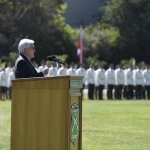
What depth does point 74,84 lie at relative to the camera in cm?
961

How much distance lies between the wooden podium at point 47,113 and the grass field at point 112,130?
3.18 m

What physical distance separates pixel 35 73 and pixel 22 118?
2.95 ft

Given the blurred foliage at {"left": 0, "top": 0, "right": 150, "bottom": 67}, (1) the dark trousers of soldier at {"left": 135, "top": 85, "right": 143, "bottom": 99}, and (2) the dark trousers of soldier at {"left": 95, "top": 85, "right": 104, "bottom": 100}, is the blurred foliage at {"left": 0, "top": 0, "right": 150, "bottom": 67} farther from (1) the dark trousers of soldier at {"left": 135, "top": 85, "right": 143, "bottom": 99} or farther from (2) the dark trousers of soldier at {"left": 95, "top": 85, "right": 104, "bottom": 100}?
(1) the dark trousers of soldier at {"left": 135, "top": 85, "right": 143, "bottom": 99}

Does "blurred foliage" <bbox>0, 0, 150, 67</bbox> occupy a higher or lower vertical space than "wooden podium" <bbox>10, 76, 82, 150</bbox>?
higher

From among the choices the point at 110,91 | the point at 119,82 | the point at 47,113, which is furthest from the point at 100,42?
the point at 47,113

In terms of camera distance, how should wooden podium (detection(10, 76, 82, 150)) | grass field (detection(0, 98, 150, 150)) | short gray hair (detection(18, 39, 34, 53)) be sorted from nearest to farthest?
wooden podium (detection(10, 76, 82, 150))
short gray hair (detection(18, 39, 34, 53))
grass field (detection(0, 98, 150, 150))

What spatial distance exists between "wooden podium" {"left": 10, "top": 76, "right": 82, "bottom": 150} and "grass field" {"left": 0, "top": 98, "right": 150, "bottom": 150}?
3185 mm

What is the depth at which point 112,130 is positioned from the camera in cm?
1750

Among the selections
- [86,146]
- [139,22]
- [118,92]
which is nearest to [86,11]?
[139,22]

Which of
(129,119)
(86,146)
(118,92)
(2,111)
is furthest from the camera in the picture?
(118,92)

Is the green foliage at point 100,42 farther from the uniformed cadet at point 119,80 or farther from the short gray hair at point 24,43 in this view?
the short gray hair at point 24,43

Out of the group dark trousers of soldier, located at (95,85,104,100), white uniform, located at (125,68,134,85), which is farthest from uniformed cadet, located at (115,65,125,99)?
dark trousers of soldier, located at (95,85,104,100)

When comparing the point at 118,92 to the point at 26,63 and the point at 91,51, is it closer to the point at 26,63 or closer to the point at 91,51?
the point at 91,51

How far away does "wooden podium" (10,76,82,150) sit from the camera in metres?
9.59
